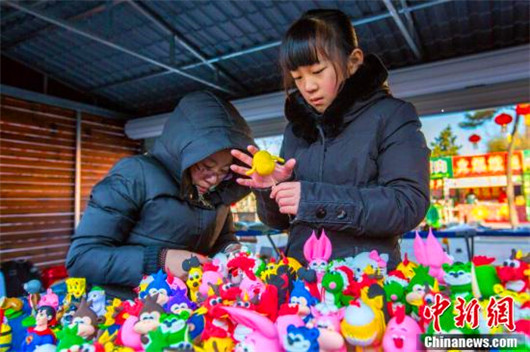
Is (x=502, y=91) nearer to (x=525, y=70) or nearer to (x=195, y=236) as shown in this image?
(x=525, y=70)

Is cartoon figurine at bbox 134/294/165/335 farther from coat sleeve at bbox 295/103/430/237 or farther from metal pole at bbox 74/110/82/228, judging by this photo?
metal pole at bbox 74/110/82/228

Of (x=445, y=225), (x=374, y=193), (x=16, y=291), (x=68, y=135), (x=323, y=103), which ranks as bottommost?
(x=16, y=291)

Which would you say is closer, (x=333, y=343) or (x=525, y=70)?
(x=333, y=343)

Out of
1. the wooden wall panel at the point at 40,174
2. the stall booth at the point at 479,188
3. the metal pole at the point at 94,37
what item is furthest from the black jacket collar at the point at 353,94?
the wooden wall panel at the point at 40,174

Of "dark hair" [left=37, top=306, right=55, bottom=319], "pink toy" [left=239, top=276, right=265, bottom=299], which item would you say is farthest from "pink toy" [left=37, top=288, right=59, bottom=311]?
"pink toy" [left=239, top=276, right=265, bottom=299]

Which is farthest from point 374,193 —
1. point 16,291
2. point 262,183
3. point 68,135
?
point 68,135

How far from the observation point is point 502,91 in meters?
3.44

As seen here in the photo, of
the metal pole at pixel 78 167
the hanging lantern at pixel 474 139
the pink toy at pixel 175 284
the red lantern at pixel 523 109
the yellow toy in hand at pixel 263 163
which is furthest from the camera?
the metal pole at pixel 78 167

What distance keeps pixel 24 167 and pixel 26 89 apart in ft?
3.00

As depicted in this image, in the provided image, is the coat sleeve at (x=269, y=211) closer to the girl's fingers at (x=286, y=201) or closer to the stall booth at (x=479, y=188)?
the girl's fingers at (x=286, y=201)

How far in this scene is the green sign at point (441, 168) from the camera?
472 centimetres

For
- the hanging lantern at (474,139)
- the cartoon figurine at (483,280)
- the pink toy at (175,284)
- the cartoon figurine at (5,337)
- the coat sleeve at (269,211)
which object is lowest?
the cartoon figurine at (5,337)

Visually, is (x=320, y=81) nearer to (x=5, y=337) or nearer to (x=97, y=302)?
(x=97, y=302)

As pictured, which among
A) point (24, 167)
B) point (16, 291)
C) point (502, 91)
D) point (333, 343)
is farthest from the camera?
point (24, 167)
